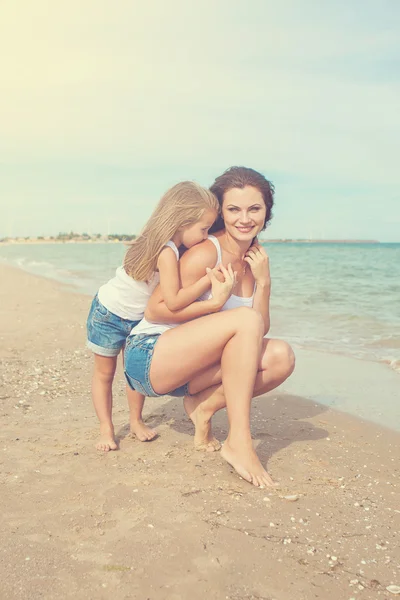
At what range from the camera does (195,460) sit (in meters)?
3.50

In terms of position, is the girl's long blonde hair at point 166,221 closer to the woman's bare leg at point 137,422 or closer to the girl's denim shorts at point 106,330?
the girl's denim shorts at point 106,330

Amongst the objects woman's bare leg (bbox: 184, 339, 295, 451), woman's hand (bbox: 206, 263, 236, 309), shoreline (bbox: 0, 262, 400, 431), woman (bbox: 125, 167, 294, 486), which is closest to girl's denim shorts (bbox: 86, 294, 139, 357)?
woman (bbox: 125, 167, 294, 486)

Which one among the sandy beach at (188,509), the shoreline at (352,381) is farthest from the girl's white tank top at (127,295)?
the shoreline at (352,381)

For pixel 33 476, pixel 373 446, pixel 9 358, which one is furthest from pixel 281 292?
pixel 33 476

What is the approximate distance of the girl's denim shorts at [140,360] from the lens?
3449 mm

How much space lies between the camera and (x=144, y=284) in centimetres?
361

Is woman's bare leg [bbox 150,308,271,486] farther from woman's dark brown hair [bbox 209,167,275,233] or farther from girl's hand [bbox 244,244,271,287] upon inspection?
woman's dark brown hair [bbox 209,167,275,233]

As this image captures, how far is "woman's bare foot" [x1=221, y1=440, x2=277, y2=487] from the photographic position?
3.15 meters

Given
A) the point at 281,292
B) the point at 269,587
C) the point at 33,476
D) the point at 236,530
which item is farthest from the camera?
the point at 281,292

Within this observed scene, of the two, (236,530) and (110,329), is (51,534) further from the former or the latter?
(110,329)

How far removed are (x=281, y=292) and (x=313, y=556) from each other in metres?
12.6

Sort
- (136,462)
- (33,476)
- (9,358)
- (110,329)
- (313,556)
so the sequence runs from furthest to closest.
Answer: (9,358) < (110,329) < (136,462) < (33,476) < (313,556)

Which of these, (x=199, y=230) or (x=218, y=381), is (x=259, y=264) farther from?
(x=218, y=381)

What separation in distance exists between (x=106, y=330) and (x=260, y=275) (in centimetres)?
104
